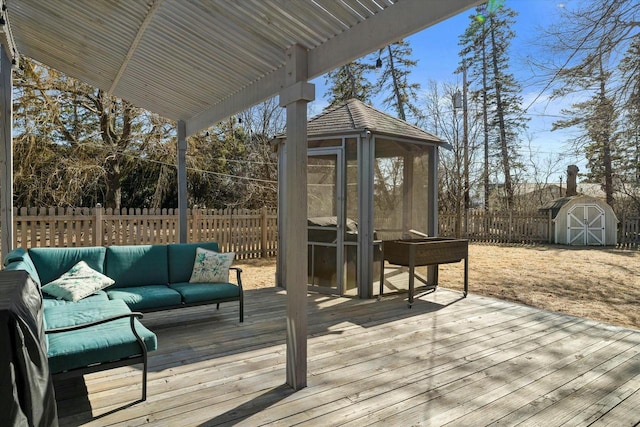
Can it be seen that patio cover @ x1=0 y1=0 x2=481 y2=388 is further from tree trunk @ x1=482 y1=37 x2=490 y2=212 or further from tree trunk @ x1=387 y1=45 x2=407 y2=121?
tree trunk @ x1=482 y1=37 x2=490 y2=212

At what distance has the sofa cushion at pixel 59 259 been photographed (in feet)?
12.6

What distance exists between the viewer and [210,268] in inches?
177

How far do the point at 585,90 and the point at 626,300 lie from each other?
344 cm

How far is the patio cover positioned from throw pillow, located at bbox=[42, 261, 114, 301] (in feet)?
3.58

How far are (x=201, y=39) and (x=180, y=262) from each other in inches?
98.9

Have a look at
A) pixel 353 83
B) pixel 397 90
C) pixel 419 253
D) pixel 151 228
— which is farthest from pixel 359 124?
pixel 397 90

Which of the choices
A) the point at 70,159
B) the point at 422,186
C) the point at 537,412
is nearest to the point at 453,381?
the point at 537,412

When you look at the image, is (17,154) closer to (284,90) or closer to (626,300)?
(284,90)

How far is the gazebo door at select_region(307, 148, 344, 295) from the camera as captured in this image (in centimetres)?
567

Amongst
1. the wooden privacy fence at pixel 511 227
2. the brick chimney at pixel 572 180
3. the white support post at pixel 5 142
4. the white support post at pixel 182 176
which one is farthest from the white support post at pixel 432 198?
the brick chimney at pixel 572 180

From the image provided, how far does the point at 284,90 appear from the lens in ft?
9.60

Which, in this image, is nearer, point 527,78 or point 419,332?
point 419,332

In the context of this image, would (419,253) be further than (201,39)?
Yes

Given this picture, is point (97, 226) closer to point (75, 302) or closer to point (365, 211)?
point (75, 302)
